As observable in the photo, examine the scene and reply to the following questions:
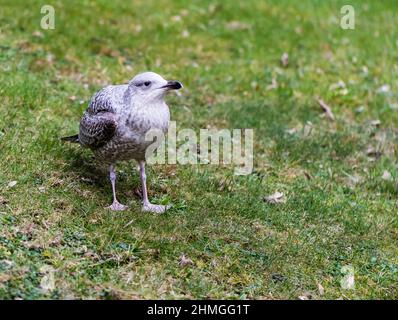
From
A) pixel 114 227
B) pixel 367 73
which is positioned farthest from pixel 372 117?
pixel 114 227

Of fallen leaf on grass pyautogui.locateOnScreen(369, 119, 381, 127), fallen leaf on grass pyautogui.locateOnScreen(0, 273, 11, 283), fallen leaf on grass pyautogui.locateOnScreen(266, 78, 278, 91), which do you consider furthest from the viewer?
Answer: fallen leaf on grass pyautogui.locateOnScreen(266, 78, 278, 91)

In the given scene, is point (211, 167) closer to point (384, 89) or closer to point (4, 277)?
point (4, 277)

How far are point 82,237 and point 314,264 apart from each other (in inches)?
73.8

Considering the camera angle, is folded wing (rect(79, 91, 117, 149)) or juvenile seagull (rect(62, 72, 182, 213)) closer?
juvenile seagull (rect(62, 72, 182, 213))

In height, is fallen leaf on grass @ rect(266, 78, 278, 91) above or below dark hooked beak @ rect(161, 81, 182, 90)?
below

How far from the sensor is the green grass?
5.16m

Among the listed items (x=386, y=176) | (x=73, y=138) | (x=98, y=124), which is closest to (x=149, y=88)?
(x=98, y=124)

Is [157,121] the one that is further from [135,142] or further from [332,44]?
[332,44]

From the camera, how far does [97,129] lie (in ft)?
18.7

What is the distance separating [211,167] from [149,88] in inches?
68.9

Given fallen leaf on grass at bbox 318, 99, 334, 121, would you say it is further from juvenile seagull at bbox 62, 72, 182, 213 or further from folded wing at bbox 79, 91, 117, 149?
folded wing at bbox 79, 91, 117, 149

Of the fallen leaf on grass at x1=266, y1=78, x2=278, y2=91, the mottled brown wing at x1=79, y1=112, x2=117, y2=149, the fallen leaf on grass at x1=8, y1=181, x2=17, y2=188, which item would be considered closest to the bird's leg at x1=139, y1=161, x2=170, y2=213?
the mottled brown wing at x1=79, y1=112, x2=117, y2=149

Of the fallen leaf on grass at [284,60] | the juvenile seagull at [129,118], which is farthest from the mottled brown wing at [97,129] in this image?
Answer: the fallen leaf on grass at [284,60]

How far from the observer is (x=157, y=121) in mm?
5508
